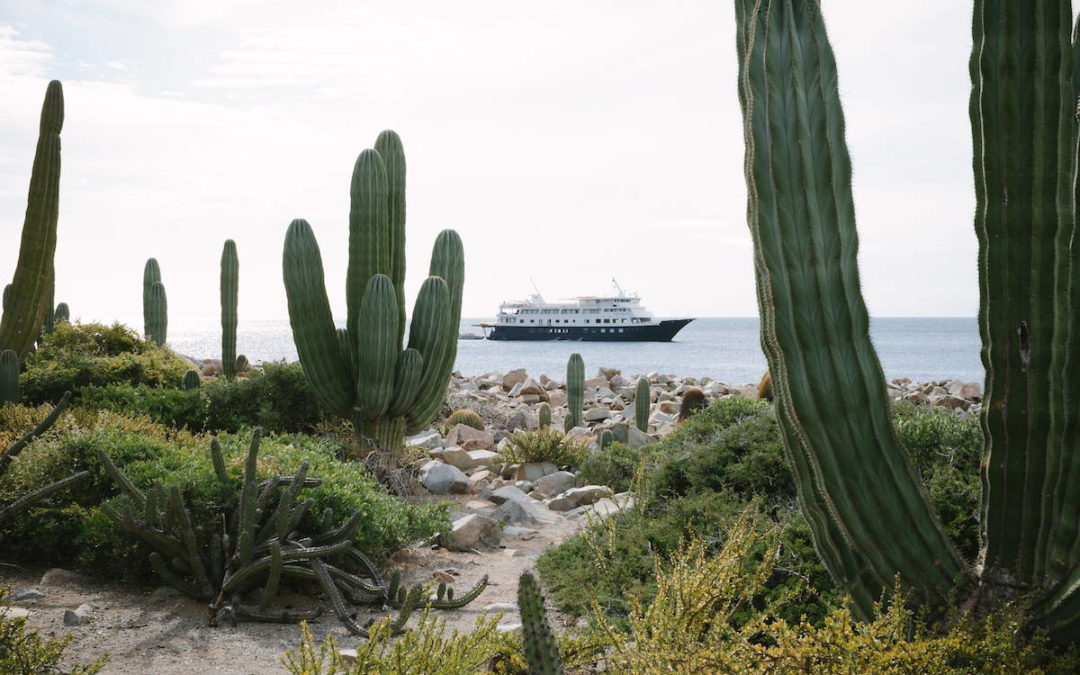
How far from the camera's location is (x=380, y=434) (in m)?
8.96

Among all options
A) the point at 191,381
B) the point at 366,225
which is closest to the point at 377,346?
the point at 366,225

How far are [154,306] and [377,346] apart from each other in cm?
936

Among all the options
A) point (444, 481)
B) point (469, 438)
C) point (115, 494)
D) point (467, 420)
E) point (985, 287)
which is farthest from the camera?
point (467, 420)

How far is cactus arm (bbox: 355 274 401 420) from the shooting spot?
848 centimetres

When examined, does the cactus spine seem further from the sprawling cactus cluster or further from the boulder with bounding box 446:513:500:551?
the boulder with bounding box 446:513:500:551

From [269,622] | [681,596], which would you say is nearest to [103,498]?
[269,622]

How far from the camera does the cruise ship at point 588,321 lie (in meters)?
61.4

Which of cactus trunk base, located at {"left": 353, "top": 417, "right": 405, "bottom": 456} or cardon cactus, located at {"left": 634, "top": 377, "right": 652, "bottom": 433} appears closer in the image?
cactus trunk base, located at {"left": 353, "top": 417, "right": 405, "bottom": 456}

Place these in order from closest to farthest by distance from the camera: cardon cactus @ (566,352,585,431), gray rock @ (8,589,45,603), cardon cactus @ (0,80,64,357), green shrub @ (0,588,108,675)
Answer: green shrub @ (0,588,108,675)
gray rock @ (8,589,45,603)
cardon cactus @ (0,80,64,357)
cardon cactus @ (566,352,585,431)

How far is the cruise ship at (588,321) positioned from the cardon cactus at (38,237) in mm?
51645

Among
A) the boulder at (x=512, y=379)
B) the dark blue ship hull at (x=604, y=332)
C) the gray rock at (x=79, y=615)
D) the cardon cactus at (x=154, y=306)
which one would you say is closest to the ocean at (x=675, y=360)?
the dark blue ship hull at (x=604, y=332)

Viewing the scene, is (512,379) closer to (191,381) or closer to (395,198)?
(191,381)

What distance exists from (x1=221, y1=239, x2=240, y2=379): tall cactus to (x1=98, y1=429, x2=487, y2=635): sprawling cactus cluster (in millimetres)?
8708

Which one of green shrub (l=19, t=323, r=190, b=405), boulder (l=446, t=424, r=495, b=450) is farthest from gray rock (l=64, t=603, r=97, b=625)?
boulder (l=446, t=424, r=495, b=450)
